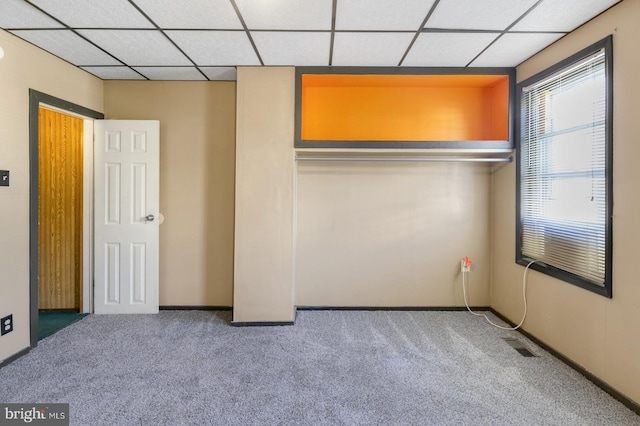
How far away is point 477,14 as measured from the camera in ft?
6.95

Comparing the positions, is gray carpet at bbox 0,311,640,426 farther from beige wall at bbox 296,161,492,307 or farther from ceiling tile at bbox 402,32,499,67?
ceiling tile at bbox 402,32,499,67

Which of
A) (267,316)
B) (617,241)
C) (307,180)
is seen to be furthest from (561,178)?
(267,316)

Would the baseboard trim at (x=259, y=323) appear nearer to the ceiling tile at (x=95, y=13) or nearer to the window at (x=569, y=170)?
the window at (x=569, y=170)

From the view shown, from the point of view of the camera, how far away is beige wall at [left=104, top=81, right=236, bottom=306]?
3.43 metres

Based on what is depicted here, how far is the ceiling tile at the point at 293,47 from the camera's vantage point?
2426 mm

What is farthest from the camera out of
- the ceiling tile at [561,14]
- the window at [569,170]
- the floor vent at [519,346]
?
the floor vent at [519,346]

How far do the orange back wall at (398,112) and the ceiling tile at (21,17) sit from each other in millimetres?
2064

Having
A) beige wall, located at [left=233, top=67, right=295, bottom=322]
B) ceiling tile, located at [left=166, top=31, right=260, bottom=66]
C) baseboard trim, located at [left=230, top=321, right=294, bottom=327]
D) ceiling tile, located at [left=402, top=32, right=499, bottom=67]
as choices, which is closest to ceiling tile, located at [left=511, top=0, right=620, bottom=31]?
ceiling tile, located at [left=402, top=32, right=499, bottom=67]

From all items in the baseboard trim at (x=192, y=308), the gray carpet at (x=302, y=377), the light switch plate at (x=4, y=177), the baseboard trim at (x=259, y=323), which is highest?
the light switch plate at (x=4, y=177)

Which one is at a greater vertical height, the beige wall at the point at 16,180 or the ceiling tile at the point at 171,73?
the ceiling tile at the point at 171,73

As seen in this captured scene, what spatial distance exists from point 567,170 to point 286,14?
238cm

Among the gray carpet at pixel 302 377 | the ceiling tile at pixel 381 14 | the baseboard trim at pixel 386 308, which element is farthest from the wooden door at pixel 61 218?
the ceiling tile at pixel 381 14

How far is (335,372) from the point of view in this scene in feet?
7.48

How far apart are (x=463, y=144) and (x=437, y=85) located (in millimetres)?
726
